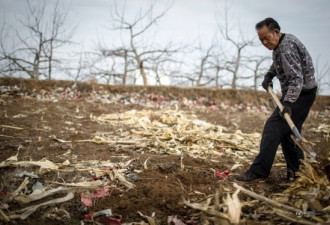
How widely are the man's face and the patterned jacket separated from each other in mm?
48

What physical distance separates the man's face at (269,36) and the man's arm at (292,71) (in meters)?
0.17

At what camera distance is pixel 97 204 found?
79.7 inches

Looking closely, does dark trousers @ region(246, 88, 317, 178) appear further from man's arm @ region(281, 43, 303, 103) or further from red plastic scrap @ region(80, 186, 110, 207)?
red plastic scrap @ region(80, 186, 110, 207)

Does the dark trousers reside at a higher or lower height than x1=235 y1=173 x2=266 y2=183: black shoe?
higher

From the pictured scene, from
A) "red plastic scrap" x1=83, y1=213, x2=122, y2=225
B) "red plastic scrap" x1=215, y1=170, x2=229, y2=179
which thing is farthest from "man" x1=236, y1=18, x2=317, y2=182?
"red plastic scrap" x1=83, y1=213, x2=122, y2=225

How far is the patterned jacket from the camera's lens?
2377 mm

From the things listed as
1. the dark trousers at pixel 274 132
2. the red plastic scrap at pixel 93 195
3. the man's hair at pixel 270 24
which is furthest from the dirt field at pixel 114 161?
the man's hair at pixel 270 24

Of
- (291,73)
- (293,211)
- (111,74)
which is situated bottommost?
(293,211)

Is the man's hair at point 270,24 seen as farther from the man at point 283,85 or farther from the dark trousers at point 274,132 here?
the dark trousers at point 274,132

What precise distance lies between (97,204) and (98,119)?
3708 mm

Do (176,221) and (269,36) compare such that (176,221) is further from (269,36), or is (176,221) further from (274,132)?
(269,36)

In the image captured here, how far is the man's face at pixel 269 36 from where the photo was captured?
252 cm

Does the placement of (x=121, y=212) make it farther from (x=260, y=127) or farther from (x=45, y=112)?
(x=260, y=127)

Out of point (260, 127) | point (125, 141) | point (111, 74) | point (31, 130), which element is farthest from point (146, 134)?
point (111, 74)
